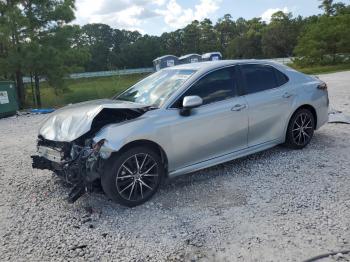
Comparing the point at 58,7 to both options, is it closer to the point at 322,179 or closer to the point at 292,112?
the point at 292,112

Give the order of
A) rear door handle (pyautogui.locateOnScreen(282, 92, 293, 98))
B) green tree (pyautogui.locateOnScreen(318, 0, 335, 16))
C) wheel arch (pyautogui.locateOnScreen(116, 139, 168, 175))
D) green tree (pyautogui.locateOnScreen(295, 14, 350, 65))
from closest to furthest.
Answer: wheel arch (pyautogui.locateOnScreen(116, 139, 168, 175)) < rear door handle (pyautogui.locateOnScreen(282, 92, 293, 98)) < green tree (pyautogui.locateOnScreen(295, 14, 350, 65)) < green tree (pyautogui.locateOnScreen(318, 0, 335, 16))

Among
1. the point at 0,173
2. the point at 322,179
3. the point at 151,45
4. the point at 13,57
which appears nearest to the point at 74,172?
the point at 0,173

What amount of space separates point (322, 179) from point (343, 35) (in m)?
33.2

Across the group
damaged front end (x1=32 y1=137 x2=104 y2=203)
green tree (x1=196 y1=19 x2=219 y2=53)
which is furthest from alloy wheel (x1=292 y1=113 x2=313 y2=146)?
green tree (x1=196 y1=19 x2=219 y2=53)

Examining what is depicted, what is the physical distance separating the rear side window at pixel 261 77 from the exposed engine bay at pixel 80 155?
173 cm

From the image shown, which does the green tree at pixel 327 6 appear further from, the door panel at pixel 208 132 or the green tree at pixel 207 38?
the door panel at pixel 208 132

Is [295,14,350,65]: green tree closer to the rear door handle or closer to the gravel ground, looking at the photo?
the rear door handle

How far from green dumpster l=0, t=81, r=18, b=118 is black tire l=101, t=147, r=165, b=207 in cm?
1076

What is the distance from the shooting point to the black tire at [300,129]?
6141mm

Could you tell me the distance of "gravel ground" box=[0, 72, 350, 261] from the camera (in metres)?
3.58

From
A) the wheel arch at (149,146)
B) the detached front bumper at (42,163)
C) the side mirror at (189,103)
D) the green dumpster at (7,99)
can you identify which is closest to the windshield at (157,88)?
the side mirror at (189,103)

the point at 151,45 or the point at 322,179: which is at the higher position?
the point at 151,45

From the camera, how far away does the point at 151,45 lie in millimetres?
77250

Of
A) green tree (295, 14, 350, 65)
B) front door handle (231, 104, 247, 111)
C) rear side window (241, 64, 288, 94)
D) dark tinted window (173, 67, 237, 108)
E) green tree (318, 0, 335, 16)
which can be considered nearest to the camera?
dark tinted window (173, 67, 237, 108)
